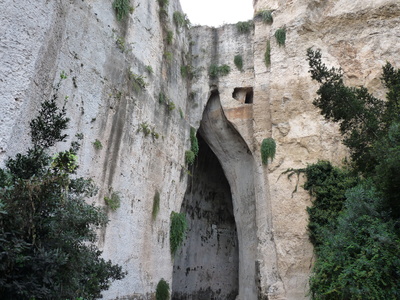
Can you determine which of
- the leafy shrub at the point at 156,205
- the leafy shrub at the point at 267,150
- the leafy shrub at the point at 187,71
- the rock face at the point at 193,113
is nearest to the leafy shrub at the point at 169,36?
the rock face at the point at 193,113

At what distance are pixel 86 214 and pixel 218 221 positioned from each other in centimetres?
1452

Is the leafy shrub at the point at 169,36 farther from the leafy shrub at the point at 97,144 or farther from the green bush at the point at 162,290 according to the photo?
the green bush at the point at 162,290

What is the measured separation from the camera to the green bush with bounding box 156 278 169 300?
10062 mm

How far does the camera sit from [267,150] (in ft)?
40.0

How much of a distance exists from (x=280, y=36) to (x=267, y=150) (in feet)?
16.0

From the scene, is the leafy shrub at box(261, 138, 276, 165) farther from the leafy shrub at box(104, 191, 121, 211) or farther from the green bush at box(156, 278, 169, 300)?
the leafy shrub at box(104, 191, 121, 211)

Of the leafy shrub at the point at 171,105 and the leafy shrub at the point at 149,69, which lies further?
the leafy shrub at the point at 171,105

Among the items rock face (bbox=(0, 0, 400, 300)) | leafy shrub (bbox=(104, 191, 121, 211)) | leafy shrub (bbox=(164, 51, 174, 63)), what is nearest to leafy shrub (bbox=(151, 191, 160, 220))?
rock face (bbox=(0, 0, 400, 300))

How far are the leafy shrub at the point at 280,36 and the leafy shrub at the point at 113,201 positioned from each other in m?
9.07

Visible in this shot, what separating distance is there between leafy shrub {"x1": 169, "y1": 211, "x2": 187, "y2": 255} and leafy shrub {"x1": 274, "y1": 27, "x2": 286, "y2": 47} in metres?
7.90

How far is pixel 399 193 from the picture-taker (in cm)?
589

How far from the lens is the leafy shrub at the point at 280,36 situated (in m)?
13.5

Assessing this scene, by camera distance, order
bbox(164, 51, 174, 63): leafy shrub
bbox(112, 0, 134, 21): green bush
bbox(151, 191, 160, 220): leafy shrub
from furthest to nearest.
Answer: bbox(164, 51, 174, 63): leafy shrub < bbox(151, 191, 160, 220): leafy shrub < bbox(112, 0, 134, 21): green bush

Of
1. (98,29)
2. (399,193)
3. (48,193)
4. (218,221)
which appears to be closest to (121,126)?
(98,29)
